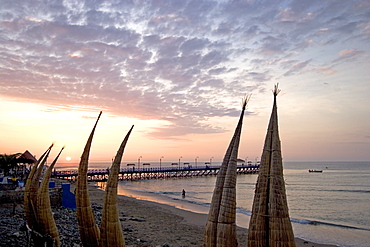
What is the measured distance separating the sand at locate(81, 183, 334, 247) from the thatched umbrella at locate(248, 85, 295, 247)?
8594 mm

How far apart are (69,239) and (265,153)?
8853 mm

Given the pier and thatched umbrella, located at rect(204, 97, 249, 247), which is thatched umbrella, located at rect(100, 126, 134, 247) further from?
the pier

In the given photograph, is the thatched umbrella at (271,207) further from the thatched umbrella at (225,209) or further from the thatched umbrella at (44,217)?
the thatched umbrella at (44,217)

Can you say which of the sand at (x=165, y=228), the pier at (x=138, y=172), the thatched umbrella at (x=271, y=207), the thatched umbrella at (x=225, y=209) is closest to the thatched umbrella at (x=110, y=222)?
the thatched umbrella at (x=225, y=209)

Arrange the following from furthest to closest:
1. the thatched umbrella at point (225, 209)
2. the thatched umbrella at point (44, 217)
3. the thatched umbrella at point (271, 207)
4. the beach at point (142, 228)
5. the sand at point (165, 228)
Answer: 1. the sand at point (165, 228)
2. the beach at point (142, 228)
3. the thatched umbrella at point (44, 217)
4. the thatched umbrella at point (225, 209)
5. the thatched umbrella at point (271, 207)

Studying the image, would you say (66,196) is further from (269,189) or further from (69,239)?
(269,189)

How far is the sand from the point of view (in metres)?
14.3

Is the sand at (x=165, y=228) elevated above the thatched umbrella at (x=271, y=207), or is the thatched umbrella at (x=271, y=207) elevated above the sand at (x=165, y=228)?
the thatched umbrella at (x=271, y=207)

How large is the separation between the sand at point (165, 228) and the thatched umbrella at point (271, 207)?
8594 mm

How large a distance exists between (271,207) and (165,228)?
12.9 metres

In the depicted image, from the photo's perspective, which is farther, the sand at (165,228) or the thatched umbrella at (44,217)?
the sand at (165,228)

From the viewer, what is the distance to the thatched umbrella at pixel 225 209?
20.3ft

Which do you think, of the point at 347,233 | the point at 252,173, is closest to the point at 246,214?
the point at 347,233

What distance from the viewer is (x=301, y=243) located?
15906 millimetres
